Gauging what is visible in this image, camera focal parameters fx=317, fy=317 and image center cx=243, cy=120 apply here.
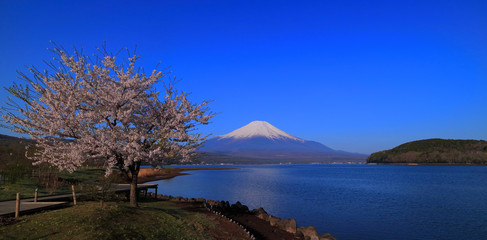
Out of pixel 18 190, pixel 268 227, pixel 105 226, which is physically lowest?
pixel 268 227

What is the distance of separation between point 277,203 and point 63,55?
3230 centimetres

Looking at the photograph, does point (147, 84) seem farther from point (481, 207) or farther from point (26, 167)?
point (481, 207)

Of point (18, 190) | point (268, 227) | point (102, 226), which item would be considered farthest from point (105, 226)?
point (18, 190)

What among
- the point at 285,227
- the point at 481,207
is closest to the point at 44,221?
the point at 285,227

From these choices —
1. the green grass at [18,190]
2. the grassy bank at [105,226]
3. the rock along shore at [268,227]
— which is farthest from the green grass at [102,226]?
the green grass at [18,190]

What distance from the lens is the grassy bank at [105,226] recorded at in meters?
13.6

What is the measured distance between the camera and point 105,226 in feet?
47.9

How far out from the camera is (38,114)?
19.2 m

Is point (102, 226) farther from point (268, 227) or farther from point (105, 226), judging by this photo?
point (268, 227)

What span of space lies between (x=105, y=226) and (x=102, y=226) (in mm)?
132

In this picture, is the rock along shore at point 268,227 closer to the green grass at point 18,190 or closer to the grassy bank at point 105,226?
the grassy bank at point 105,226

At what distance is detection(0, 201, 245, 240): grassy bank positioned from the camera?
44.8 feet

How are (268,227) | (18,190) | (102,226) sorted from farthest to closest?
(18,190)
(268,227)
(102,226)

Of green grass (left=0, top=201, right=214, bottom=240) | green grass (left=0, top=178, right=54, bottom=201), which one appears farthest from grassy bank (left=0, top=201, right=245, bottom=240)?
green grass (left=0, top=178, right=54, bottom=201)
